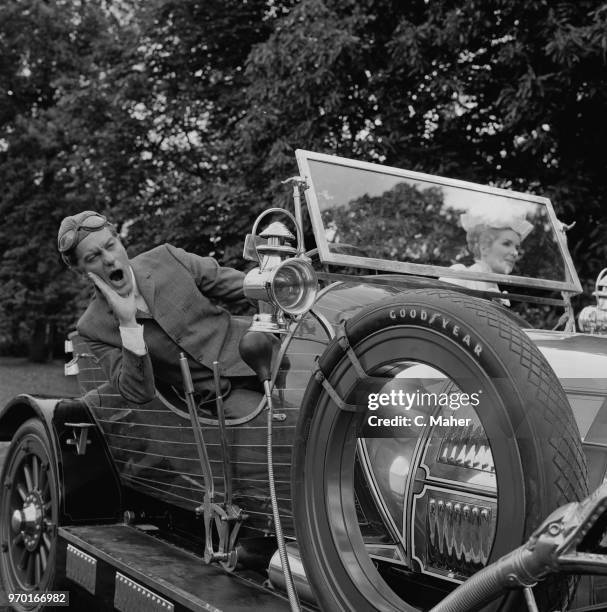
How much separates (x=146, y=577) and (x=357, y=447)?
2.61 ft

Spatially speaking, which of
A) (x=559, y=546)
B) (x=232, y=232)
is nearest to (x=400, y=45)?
(x=232, y=232)

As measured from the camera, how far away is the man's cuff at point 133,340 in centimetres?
251

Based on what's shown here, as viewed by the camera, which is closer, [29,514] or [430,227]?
[430,227]

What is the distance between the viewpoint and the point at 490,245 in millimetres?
2969

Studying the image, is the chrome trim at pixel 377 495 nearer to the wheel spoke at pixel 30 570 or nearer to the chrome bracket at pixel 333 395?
the chrome bracket at pixel 333 395

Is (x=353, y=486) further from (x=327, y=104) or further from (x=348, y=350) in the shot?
(x=327, y=104)

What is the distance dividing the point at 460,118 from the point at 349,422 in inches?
300

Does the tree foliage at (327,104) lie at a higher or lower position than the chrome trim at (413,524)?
higher

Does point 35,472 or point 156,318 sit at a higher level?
point 156,318

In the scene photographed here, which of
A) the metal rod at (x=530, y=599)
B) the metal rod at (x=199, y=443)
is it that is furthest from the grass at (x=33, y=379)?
the metal rod at (x=530, y=599)

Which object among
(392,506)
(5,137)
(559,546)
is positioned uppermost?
(5,137)

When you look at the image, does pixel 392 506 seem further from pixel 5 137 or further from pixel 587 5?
pixel 5 137

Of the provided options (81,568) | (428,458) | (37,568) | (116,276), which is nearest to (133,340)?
(116,276)

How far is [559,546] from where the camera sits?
1267mm
